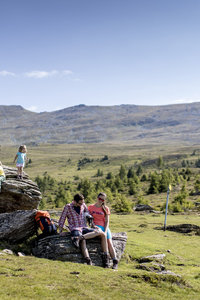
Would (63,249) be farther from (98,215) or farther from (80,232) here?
(98,215)

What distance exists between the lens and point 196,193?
2657 inches

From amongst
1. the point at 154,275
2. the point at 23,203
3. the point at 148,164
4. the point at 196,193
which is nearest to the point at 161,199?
the point at 196,193

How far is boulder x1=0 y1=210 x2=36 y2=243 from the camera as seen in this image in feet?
55.5

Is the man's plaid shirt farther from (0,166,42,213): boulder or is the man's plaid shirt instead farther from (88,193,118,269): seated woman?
(0,166,42,213): boulder

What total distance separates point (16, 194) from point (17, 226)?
325 centimetres

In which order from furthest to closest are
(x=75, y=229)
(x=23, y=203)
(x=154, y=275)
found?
(x=23, y=203) < (x=75, y=229) < (x=154, y=275)

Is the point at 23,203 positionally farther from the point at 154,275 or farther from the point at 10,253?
the point at 154,275

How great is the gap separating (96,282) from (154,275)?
3.03m

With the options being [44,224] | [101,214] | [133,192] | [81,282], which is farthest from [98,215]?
[133,192]

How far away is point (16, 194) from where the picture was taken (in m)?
19.9

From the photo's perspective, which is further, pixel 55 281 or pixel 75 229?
pixel 75 229

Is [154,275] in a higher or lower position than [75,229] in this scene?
lower

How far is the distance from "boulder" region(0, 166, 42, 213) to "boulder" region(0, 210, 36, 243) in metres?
2.10

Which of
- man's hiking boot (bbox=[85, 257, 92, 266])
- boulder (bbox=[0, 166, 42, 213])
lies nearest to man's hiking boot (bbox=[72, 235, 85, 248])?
man's hiking boot (bbox=[85, 257, 92, 266])
